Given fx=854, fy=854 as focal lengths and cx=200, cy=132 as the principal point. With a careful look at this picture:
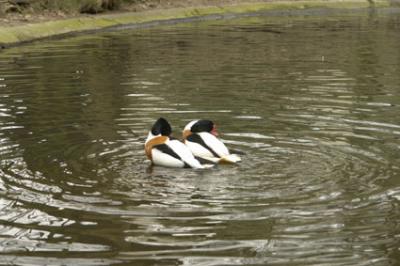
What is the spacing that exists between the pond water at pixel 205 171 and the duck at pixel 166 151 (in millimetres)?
132

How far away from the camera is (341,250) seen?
694 cm

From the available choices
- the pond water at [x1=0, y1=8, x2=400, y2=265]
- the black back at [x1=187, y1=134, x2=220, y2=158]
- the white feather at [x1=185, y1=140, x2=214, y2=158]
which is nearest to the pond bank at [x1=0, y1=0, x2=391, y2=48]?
the pond water at [x1=0, y1=8, x2=400, y2=265]

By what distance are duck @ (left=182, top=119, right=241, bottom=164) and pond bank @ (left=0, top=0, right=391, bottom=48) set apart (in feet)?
52.3

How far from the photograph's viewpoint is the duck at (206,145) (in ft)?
31.3

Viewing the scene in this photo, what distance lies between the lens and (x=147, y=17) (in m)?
32.3

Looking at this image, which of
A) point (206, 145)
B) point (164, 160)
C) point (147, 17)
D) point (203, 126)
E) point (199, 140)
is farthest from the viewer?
point (147, 17)

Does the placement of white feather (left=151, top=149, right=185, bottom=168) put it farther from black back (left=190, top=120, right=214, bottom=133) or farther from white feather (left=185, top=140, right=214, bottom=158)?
black back (left=190, top=120, right=214, bottom=133)

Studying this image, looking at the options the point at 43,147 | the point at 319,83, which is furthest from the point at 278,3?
the point at 43,147

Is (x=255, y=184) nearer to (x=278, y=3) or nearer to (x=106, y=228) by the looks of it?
(x=106, y=228)

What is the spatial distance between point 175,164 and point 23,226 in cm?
220

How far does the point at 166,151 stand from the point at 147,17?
23.4 meters

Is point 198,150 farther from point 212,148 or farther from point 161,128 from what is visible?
point 161,128

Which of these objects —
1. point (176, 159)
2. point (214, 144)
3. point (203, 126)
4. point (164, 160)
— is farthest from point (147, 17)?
point (176, 159)

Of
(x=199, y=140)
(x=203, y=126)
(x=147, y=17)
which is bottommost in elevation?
(x=147, y=17)
